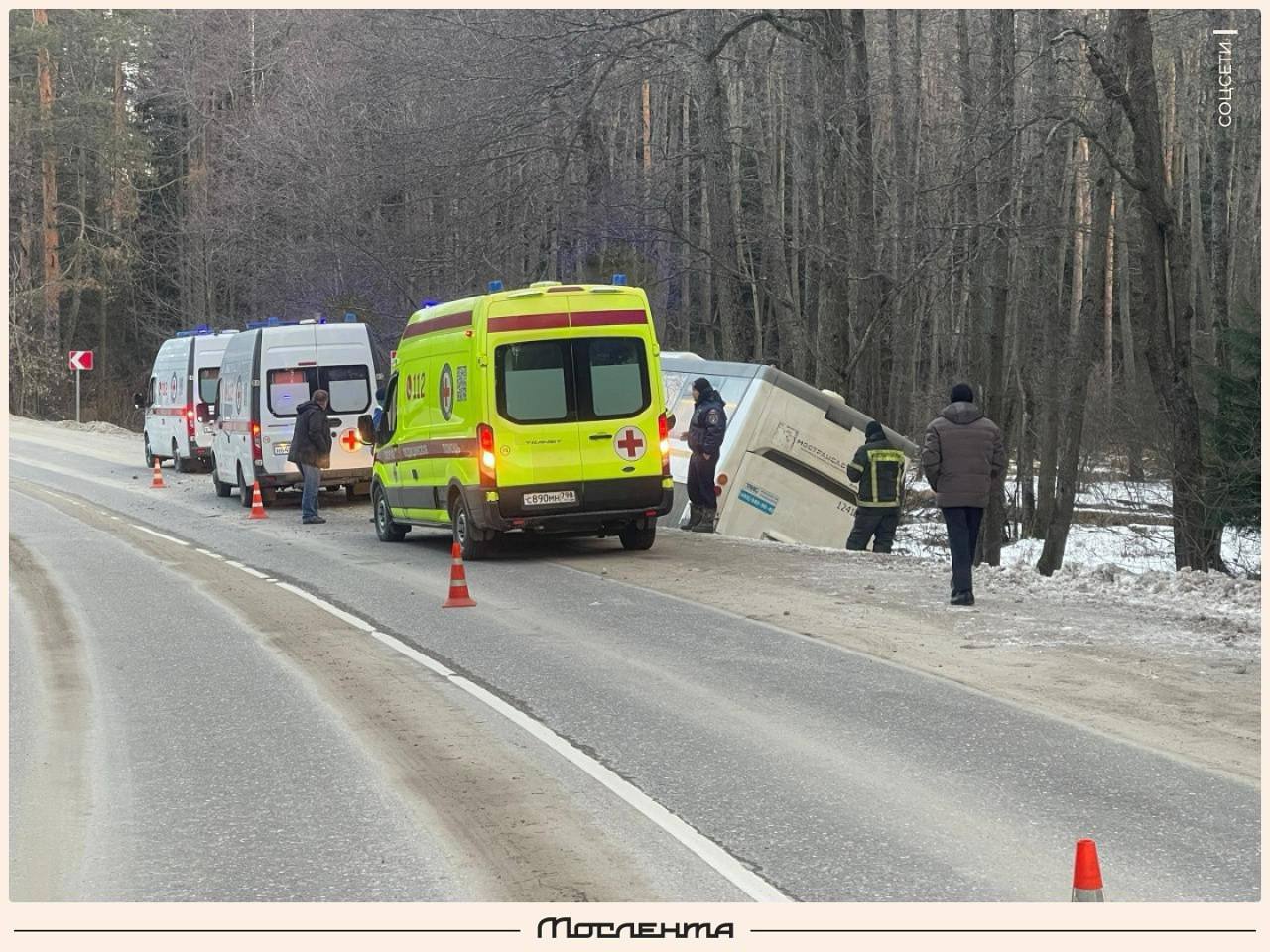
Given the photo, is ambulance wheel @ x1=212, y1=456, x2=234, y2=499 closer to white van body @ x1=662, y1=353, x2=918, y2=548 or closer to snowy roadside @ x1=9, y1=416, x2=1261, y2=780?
white van body @ x1=662, y1=353, x2=918, y2=548

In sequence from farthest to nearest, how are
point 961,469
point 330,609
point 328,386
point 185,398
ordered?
1. point 185,398
2. point 328,386
3. point 330,609
4. point 961,469

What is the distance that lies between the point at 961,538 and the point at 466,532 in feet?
20.4

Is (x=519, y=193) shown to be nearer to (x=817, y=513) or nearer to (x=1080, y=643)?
(x=817, y=513)

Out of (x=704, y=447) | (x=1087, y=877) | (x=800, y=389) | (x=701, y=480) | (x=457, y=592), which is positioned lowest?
(x=457, y=592)

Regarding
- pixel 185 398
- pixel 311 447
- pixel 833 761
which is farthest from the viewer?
pixel 185 398

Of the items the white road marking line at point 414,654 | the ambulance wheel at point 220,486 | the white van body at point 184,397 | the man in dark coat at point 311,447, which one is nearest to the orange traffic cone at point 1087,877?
the white road marking line at point 414,654

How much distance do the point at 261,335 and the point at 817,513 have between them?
30.4ft

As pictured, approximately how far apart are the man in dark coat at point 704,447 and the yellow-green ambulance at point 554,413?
10.3ft

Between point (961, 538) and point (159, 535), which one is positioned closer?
point (961, 538)

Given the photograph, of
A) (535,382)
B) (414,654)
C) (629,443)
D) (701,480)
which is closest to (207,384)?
(701,480)

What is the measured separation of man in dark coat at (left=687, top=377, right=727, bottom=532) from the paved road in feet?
20.9

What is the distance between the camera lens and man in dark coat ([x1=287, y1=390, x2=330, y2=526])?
79.6 ft

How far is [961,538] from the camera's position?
14328 mm

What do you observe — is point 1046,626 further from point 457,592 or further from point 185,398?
point 185,398
